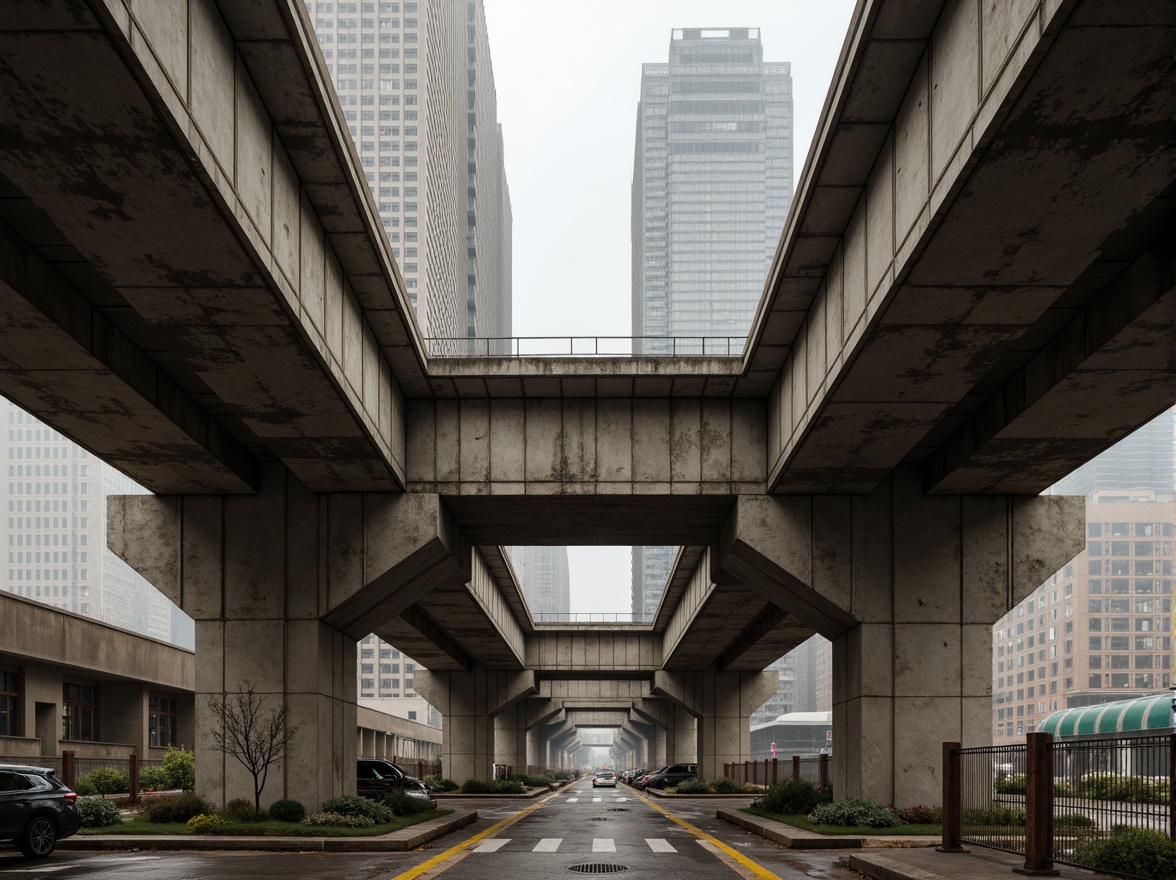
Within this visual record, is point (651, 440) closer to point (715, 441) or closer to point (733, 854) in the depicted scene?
point (715, 441)

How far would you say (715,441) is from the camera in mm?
25641

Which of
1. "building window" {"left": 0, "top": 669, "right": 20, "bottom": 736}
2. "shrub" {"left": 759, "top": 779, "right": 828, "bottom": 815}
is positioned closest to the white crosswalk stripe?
"shrub" {"left": 759, "top": 779, "right": 828, "bottom": 815}

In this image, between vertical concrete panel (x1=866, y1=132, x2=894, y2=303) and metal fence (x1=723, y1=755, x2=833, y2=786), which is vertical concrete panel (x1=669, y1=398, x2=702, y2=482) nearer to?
vertical concrete panel (x1=866, y1=132, x2=894, y2=303)

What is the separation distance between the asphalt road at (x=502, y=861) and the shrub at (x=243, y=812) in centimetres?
388

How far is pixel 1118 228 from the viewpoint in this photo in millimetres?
12234

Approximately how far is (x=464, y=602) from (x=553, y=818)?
10.0 m

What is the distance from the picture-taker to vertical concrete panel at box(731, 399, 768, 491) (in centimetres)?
2552

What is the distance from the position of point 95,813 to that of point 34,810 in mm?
4598

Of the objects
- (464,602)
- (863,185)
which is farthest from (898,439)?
(464,602)

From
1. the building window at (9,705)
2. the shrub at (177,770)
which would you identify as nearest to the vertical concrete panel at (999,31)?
the shrub at (177,770)

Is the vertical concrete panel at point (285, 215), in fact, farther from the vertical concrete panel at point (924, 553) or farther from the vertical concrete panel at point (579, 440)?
the vertical concrete panel at point (924, 553)

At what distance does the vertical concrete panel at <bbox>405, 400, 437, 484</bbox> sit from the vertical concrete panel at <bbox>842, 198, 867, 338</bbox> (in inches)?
435

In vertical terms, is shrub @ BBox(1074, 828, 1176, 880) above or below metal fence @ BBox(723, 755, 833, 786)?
above

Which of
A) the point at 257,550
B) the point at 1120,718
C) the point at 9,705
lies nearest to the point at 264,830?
the point at 257,550
